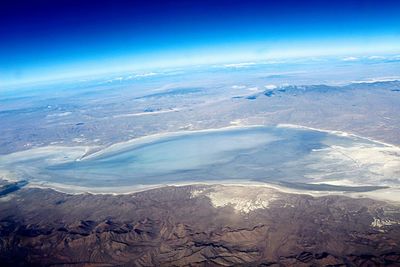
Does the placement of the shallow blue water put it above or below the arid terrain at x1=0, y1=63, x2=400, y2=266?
above

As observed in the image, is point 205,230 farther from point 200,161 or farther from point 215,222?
point 200,161

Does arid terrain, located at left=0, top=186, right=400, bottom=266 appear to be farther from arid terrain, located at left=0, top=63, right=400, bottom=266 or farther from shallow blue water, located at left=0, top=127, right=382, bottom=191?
shallow blue water, located at left=0, top=127, right=382, bottom=191

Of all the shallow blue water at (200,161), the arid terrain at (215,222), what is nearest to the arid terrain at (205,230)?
the arid terrain at (215,222)

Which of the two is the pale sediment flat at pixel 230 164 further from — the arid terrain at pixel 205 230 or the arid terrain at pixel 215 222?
the arid terrain at pixel 205 230

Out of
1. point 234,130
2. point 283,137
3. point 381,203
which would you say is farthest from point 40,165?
point 381,203

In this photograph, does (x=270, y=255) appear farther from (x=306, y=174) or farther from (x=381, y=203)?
(x=306, y=174)

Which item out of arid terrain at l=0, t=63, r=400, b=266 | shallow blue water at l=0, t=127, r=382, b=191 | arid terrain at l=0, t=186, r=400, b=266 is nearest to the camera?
arid terrain at l=0, t=186, r=400, b=266

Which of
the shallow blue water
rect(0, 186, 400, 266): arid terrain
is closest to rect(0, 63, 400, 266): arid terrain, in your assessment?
rect(0, 186, 400, 266): arid terrain

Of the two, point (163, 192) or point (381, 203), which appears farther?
point (163, 192)
